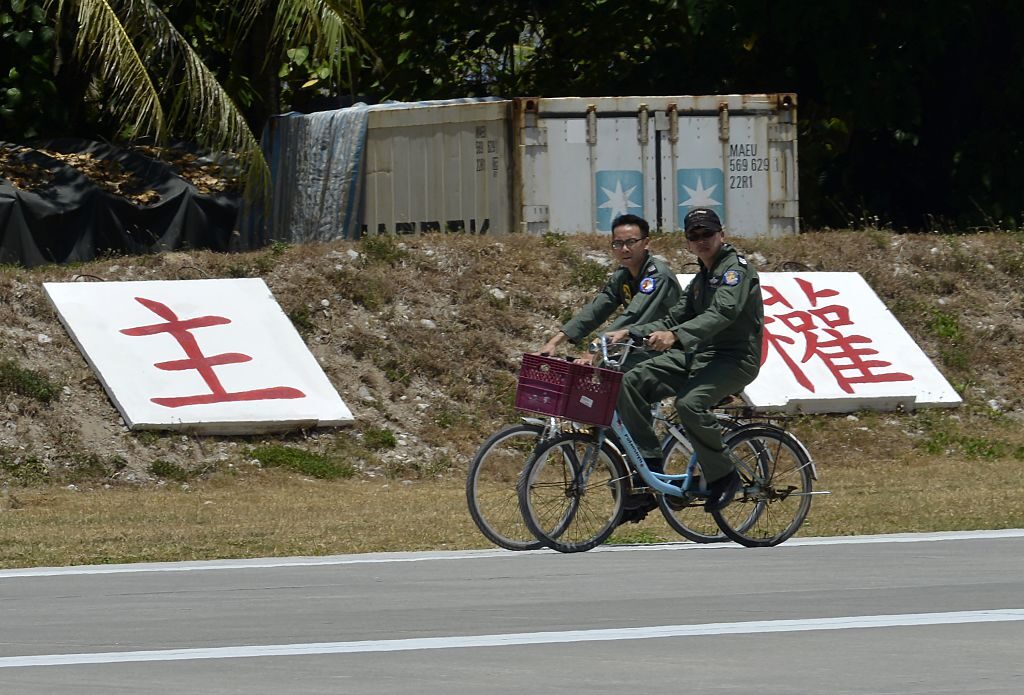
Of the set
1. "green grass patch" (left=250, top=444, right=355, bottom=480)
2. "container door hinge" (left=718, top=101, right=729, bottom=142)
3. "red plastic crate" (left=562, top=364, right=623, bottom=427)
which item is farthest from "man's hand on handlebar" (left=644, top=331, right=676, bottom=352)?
"container door hinge" (left=718, top=101, right=729, bottom=142)

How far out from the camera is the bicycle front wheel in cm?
1026

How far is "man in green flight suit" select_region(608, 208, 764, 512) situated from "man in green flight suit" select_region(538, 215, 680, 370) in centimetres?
16

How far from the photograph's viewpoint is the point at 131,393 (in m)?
17.2

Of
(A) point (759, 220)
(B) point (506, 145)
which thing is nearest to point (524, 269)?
(B) point (506, 145)

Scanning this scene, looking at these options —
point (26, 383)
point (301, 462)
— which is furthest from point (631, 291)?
point (26, 383)

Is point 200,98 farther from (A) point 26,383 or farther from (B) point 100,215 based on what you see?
(A) point 26,383

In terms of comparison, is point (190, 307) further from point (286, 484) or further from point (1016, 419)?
point (1016, 419)

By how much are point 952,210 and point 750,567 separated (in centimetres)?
1887

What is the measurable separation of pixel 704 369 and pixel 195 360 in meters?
8.20

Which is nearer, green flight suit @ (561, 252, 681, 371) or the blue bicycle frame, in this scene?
the blue bicycle frame

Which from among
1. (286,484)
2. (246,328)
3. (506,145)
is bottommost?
(286,484)

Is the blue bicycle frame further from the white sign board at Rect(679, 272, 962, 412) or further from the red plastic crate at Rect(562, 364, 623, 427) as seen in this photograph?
the white sign board at Rect(679, 272, 962, 412)

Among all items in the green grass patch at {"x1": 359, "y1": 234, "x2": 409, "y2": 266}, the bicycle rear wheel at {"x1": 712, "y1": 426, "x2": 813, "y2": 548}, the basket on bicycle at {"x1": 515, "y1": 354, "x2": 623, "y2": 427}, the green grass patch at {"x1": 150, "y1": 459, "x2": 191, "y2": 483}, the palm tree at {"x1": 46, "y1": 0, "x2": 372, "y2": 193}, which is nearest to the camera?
the basket on bicycle at {"x1": 515, "y1": 354, "x2": 623, "y2": 427}

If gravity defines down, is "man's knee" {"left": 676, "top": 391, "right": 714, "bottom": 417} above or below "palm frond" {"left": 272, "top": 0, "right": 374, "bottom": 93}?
below
